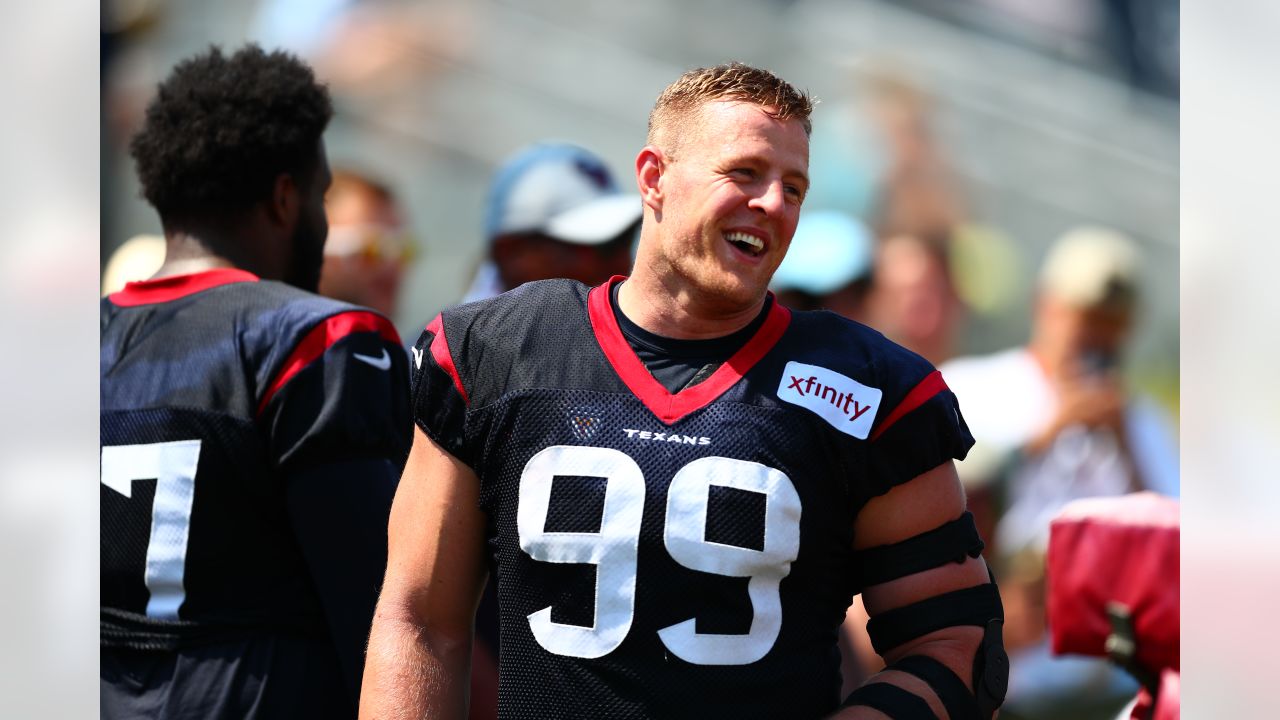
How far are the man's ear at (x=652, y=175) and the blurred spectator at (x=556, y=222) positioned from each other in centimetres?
175

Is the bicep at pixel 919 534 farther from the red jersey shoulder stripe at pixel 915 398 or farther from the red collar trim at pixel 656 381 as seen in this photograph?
the red collar trim at pixel 656 381

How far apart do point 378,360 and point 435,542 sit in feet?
1.81

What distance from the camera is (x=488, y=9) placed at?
19.5 ft

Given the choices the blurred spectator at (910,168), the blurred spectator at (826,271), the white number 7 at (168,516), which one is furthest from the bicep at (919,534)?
the blurred spectator at (910,168)

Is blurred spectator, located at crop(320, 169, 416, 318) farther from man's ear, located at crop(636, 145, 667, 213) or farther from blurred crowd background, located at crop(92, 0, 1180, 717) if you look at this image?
man's ear, located at crop(636, 145, 667, 213)

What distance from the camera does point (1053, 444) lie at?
518 cm

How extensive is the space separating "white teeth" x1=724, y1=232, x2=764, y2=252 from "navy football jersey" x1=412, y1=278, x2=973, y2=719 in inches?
5.5

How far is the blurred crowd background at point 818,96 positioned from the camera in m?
5.70

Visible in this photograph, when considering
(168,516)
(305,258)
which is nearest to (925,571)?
(168,516)

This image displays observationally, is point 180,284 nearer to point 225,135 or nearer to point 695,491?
point 225,135

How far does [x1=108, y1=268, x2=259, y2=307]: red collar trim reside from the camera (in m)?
2.80
